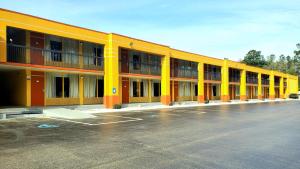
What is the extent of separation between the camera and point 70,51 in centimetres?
2350

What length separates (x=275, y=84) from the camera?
227ft

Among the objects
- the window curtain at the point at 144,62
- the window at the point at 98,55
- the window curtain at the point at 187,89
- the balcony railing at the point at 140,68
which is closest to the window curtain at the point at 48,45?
the window at the point at 98,55

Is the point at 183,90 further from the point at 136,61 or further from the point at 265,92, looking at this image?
the point at 265,92

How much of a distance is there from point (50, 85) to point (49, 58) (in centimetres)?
214

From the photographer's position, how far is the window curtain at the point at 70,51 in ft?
75.8

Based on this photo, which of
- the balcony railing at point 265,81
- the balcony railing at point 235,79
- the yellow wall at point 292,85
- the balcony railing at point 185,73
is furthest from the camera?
the yellow wall at point 292,85

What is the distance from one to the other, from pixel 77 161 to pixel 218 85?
135 feet

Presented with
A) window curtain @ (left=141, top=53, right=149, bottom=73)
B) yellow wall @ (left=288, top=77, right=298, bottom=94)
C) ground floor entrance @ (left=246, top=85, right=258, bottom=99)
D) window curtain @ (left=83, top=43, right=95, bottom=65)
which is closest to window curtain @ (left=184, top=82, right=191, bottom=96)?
window curtain @ (left=141, top=53, right=149, bottom=73)

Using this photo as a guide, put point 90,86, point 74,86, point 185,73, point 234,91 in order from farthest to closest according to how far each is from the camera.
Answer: point 234,91 → point 185,73 → point 90,86 → point 74,86

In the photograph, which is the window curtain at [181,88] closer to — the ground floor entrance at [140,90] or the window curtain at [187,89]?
the window curtain at [187,89]

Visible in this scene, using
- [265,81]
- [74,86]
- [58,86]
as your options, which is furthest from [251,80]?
[58,86]

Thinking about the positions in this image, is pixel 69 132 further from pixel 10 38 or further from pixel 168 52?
Answer: pixel 168 52

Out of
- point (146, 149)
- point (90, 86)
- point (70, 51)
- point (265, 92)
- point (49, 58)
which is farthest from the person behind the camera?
point (265, 92)

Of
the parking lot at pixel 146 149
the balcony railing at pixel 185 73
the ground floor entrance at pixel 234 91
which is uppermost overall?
the balcony railing at pixel 185 73
